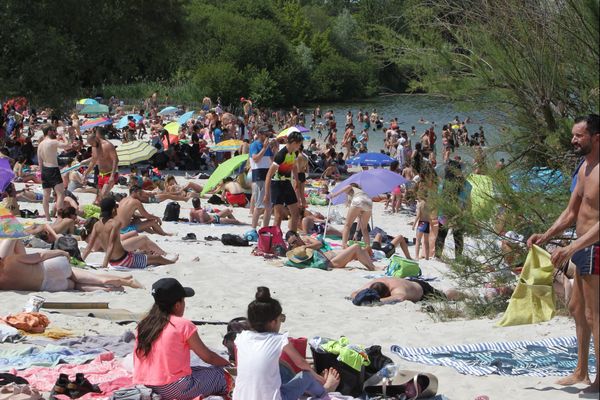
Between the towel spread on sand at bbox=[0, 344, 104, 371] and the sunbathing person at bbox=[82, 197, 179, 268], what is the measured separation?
3.54 metres

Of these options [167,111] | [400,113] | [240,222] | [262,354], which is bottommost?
[400,113]

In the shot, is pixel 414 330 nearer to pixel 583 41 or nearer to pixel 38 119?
pixel 583 41

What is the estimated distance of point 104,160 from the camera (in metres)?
15.4

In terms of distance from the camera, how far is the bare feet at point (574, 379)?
573cm

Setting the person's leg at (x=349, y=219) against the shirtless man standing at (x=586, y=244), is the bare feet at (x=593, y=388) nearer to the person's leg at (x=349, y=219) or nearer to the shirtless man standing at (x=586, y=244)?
the shirtless man standing at (x=586, y=244)

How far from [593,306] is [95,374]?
3201 mm

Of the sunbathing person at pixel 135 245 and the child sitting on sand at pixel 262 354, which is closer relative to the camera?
the child sitting on sand at pixel 262 354

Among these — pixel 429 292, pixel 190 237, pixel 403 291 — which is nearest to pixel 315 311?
pixel 403 291

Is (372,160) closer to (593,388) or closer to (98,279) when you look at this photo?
(98,279)

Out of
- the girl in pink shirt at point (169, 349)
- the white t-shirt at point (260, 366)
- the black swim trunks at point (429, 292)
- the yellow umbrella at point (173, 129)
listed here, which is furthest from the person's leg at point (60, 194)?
the yellow umbrella at point (173, 129)

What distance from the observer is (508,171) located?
8891mm

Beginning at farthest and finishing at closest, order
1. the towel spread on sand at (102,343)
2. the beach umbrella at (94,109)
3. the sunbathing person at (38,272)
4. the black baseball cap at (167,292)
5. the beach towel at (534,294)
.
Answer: the beach umbrella at (94,109)
the sunbathing person at (38,272)
the beach towel at (534,294)
the towel spread on sand at (102,343)
the black baseball cap at (167,292)

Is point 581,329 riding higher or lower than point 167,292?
lower

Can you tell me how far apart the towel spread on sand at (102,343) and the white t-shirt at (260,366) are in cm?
181
